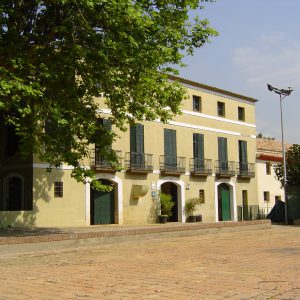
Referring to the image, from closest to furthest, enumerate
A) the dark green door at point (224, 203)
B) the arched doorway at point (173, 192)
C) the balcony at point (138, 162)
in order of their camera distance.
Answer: the balcony at point (138, 162)
the arched doorway at point (173, 192)
the dark green door at point (224, 203)

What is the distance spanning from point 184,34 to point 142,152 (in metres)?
13.0

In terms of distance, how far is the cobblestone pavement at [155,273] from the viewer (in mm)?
7707

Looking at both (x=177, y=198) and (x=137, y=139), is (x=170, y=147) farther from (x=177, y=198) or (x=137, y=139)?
(x=177, y=198)

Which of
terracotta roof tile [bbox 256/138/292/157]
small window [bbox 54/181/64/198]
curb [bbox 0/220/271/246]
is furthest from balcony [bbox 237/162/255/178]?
small window [bbox 54/181/64/198]

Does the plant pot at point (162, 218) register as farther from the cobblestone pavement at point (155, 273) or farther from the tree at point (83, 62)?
the cobblestone pavement at point (155, 273)

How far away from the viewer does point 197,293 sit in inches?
297

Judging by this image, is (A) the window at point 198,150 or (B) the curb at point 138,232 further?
(A) the window at point 198,150

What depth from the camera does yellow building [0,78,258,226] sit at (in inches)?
1021

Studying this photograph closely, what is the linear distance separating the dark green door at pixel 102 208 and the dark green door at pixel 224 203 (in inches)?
387

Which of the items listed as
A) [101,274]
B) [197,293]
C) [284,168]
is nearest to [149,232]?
[101,274]

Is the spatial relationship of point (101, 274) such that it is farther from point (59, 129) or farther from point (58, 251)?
point (59, 129)

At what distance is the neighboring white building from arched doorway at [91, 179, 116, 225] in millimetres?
15621

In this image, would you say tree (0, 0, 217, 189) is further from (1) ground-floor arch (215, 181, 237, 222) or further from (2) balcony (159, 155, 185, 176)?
(1) ground-floor arch (215, 181, 237, 222)

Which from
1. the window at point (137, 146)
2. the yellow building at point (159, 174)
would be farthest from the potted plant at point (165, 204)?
the window at point (137, 146)
